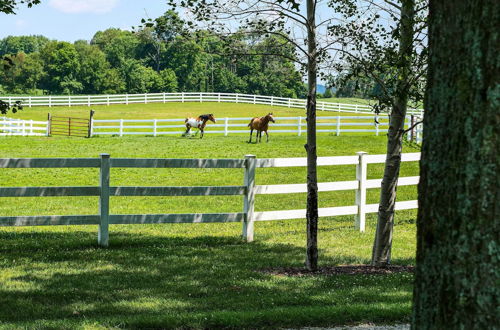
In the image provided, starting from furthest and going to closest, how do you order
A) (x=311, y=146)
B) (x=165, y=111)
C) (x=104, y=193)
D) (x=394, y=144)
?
1. (x=165, y=111)
2. (x=104, y=193)
3. (x=394, y=144)
4. (x=311, y=146)

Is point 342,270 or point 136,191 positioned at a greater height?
point 136,191

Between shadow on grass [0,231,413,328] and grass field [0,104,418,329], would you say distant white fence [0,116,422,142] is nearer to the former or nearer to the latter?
grass field [0,104,418,329]

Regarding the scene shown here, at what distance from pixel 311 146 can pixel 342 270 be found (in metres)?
1.77

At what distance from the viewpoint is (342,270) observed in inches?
380

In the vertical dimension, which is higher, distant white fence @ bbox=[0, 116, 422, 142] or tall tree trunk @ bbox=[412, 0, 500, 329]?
tall tree trunk @ bbox=[412, 0, 500, 329]

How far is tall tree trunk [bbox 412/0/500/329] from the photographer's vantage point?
10.1 feet

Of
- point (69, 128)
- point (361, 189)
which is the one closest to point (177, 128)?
point (69, 128)

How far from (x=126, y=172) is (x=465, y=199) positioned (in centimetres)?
2118

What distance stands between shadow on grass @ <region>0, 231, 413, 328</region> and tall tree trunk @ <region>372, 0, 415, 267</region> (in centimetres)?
94

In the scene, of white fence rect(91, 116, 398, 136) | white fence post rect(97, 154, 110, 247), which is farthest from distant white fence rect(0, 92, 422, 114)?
white fence post rect(97, 154, 110, 247)

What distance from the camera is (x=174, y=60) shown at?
95.4 m

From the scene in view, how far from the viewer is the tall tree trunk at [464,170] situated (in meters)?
3.07

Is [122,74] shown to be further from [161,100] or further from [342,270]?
[342,270]

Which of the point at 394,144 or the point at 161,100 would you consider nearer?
the point at 394,144
